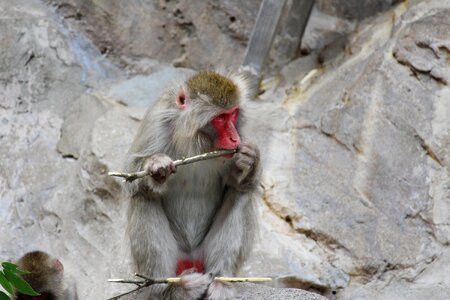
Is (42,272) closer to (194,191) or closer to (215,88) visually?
(194,191)

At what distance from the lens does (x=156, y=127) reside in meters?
5.77

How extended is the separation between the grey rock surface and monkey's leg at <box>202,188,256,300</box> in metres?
1.49

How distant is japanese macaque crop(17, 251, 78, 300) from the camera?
5789 mm

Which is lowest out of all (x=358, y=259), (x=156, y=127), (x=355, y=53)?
(x=358, y=259)

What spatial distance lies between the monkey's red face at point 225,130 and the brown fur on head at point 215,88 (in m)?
0.07

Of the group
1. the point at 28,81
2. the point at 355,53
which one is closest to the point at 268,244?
the point at 355,53

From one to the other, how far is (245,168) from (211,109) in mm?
482

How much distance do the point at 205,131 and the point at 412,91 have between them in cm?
322

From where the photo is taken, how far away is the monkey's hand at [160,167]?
5.35 metres

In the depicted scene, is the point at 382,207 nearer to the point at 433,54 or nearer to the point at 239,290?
the point at 433,54

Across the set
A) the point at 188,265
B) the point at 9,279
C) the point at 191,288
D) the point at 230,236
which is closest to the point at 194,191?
the point at 230,236

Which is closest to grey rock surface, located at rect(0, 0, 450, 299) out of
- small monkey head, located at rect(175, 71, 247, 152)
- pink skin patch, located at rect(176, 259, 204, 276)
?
pink skin patch, located at rect(176, 259, 204, 276)

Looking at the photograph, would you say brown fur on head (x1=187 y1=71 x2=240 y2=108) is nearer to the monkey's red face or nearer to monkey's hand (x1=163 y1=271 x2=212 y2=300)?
the monkey's red face

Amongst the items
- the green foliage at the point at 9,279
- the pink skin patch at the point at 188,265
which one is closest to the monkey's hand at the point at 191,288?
the pink skin patch at the point at 188,265
